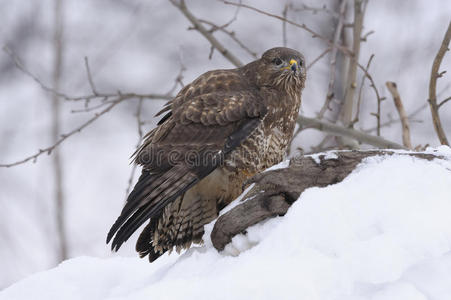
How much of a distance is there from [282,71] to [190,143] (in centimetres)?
92

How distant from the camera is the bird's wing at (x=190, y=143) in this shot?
376 cm

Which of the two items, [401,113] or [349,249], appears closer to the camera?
[349,249]

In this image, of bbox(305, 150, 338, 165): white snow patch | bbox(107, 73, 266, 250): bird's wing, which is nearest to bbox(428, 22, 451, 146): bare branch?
bbox(107, 73, 266, 250): bird's wing

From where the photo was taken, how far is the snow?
236 cm

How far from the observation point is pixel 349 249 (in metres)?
2.52

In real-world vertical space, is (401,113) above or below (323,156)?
above

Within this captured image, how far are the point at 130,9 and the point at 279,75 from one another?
9.11 meters

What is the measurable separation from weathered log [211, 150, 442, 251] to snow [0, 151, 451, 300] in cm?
6

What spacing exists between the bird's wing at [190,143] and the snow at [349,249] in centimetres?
66

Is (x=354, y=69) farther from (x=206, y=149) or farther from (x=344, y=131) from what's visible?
(x=206, y=149)

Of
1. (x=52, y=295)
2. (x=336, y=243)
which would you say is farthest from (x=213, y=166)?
(x=336, y=243)

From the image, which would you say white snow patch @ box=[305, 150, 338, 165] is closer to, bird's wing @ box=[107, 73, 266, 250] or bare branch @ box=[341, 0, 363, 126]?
bird's wing @ box=[107, 73, 266, 250]

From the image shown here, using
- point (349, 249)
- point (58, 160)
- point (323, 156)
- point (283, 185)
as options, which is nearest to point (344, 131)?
point (323, 156)

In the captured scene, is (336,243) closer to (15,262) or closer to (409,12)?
(15,262)
